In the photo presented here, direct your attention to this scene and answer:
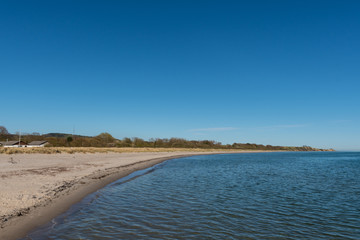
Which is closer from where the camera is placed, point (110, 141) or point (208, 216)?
point (208, 216)

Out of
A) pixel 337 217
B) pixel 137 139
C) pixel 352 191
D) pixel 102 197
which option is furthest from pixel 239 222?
pixel 137 139

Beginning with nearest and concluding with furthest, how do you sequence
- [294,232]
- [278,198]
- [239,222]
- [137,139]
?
[294,232] → [239,222] → [278,198] → [137,139]

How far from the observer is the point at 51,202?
35.9ft

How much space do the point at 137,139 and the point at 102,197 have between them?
432 ft

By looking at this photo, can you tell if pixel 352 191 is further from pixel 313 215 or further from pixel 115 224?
pixel 115 224

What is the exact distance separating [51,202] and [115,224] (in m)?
4.38

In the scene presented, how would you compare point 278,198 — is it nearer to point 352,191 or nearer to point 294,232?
point 294,232

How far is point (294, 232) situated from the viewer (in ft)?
26.9

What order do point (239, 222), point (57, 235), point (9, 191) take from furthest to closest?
point (9, 191) → point (239, 222) → point (57, 235)

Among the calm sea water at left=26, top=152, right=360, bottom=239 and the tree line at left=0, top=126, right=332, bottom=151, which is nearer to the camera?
the calm sea water at left=26, top=152, right=360, bottom=239

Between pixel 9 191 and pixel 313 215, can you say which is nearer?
pixel 313 215

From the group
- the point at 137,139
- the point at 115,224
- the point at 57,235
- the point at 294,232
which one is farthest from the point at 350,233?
the point at 137,139

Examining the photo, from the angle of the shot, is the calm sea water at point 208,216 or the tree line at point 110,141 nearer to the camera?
the calm sea water at point 208,216

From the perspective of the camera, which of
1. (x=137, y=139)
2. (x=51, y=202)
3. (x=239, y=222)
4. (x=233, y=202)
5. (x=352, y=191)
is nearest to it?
(x=239, y=222)
